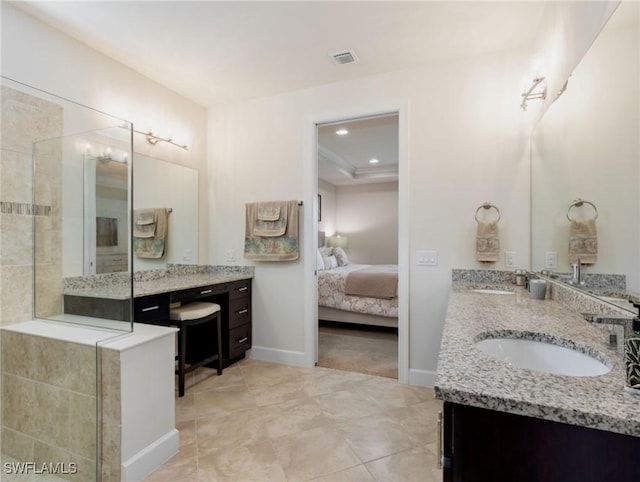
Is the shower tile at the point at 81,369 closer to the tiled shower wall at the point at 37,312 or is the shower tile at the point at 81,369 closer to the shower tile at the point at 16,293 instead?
the tiled shower wall at the point at 37,312

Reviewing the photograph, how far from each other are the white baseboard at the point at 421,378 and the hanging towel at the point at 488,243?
3.39 feet

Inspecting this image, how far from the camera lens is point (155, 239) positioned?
9.55 ft

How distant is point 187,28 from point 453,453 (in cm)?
270

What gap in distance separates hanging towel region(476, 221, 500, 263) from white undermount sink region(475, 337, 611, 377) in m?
1.36

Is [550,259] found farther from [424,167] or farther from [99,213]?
[99,213]

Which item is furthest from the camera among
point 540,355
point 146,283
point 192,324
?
point 146,283

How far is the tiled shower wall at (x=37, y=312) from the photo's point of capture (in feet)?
5.30

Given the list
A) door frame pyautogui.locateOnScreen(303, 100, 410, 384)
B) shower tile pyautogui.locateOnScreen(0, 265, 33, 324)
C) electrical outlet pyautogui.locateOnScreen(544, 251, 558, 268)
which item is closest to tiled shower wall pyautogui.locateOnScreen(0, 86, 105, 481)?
shower tile pyautogui.locateOnScreen(0, 265, 33, 324)

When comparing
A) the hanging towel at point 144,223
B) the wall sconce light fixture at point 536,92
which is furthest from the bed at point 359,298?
the wall sconce light fixture at point 536,92

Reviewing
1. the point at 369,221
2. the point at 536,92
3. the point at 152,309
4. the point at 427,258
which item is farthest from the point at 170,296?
the point at 369,221

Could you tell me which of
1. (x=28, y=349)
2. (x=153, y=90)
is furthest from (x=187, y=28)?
(x=28, y=349)

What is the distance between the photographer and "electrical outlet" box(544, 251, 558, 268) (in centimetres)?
184

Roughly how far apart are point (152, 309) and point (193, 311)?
0.33 metres

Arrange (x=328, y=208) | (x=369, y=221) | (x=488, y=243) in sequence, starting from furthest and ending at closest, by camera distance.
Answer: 1. (x=369, y=221)
2. (x=328, y=208)
3. (x=488, y=243)
